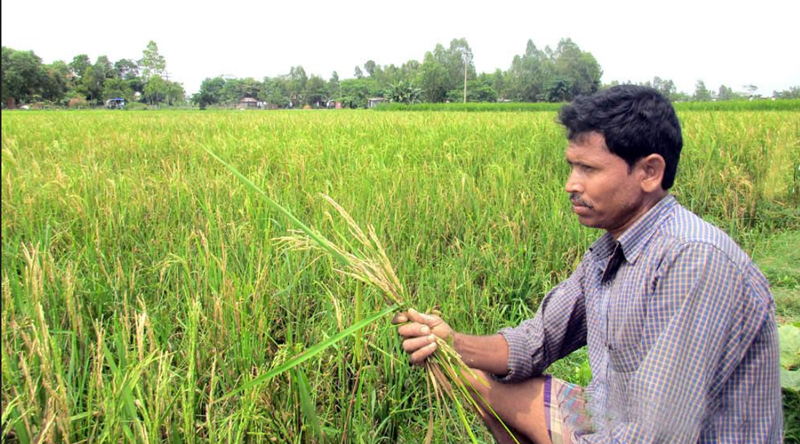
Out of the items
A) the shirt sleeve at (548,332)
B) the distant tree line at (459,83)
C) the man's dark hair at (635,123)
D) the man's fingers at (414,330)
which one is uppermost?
the distant tree line at (459,83)

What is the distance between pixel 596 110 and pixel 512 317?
1.37 m

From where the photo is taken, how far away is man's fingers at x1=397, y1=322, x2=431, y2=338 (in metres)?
1.28

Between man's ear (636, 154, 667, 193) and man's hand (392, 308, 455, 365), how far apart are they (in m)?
0.61

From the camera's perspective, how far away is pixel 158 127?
8062 millimetres

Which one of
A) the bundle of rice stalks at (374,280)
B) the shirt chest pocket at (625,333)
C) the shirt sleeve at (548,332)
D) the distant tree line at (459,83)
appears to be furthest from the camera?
the distant tree line at (459,83)

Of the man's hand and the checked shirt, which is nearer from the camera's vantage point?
the checked shirt

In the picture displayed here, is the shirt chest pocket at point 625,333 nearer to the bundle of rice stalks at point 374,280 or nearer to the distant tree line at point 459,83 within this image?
the bundle of rice stalks at point 374,280

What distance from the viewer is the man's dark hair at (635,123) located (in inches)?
50.4

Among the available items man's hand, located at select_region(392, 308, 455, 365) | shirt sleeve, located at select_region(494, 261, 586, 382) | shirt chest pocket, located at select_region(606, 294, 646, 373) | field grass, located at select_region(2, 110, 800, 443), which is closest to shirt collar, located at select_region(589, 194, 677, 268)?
shirt chest pocket, located at select_region(606, 294, 646, 373)

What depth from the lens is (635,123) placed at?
128 cm

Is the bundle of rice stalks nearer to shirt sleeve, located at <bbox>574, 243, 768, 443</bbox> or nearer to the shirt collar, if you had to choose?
shirt sleeve, located at <bbox>574, 243, 768, 443</bbox>

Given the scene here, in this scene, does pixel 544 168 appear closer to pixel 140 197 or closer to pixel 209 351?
pixel 140 197

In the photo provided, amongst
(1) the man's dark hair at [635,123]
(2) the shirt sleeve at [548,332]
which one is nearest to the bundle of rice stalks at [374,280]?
(2) the shirt sleeve at [548,332]

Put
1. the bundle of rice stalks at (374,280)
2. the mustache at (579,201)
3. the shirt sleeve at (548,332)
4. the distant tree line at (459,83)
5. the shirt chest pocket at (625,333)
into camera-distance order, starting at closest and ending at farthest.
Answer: the bundle of rice stalks at (374,280) < the shirt chest pocket at (625,333) < the mustache at (579,201) < the shirt sleeve at (548,332) < the distant tree line at (459,83)
